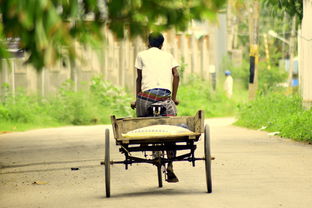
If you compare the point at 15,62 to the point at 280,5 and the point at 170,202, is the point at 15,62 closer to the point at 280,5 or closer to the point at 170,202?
the point at 280,5

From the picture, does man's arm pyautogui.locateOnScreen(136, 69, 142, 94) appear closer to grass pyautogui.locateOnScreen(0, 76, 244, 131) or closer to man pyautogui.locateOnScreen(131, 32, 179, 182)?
man pyautogui.locateOnScreen(131, 32, 179, 182)

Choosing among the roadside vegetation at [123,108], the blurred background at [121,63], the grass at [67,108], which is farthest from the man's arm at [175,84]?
the grass at [67,108]

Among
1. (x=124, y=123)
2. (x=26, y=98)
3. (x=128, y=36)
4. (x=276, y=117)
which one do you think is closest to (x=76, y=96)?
(x=26, y=98)

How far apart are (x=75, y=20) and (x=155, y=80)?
20.8 ft

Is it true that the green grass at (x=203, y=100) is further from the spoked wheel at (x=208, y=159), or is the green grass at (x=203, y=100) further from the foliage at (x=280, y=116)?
the spoked wheel at (x=208, y=159)

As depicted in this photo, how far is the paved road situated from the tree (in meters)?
4.59

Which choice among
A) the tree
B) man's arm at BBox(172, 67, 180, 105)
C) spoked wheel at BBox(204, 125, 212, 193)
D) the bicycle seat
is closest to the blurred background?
the tree

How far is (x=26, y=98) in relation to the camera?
107ft

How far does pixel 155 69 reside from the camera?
11.8 m

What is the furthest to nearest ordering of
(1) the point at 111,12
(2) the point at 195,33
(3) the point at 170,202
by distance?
(2) the point at 195,33 → (3) the point at 170,202 → (1) the point at 111,12

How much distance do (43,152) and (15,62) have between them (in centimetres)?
1457

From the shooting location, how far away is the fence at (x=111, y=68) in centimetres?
3334

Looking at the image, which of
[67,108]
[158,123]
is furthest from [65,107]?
[158,123]

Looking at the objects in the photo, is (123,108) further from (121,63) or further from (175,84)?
(175,84)
